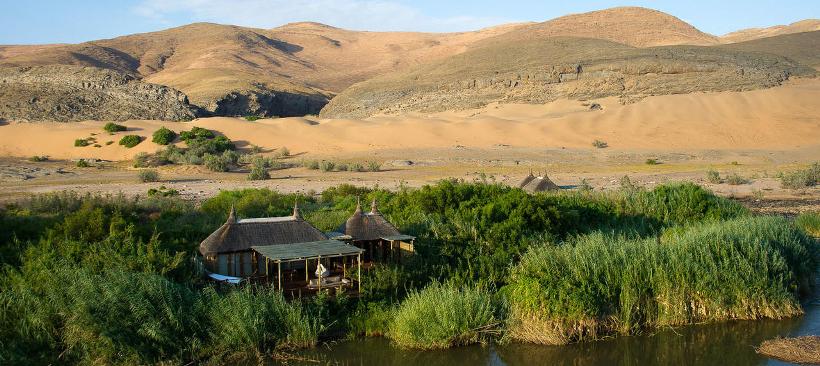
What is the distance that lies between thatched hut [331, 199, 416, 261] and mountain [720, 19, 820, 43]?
109407mm

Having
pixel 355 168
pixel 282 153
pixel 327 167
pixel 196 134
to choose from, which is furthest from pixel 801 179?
pixel 196 134

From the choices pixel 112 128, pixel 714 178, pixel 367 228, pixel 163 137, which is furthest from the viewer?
pixel 112 128

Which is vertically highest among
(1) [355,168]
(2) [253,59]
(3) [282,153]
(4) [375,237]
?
(2) [253,59]

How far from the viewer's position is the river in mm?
10344

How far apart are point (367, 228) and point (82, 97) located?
42.3m

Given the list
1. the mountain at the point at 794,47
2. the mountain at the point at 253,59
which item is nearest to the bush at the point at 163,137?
the mountain at the point at 253,59

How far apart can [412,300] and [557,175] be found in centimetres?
1952

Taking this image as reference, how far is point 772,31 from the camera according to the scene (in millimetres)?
121438

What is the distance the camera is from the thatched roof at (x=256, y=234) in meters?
11.8

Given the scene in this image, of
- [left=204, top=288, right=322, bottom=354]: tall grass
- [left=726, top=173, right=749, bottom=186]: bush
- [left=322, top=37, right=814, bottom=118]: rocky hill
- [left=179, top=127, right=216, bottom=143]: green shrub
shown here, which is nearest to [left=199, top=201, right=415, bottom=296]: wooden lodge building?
[left=204, top=288, right=322, bottom=354]: tall grass

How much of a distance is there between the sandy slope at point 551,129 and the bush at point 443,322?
2893cm

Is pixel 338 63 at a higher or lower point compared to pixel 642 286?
higher

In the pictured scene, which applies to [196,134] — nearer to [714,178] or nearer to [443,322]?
[714,178]

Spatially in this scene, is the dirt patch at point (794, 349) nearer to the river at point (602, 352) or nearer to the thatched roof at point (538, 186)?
the river at point (602, 352)
